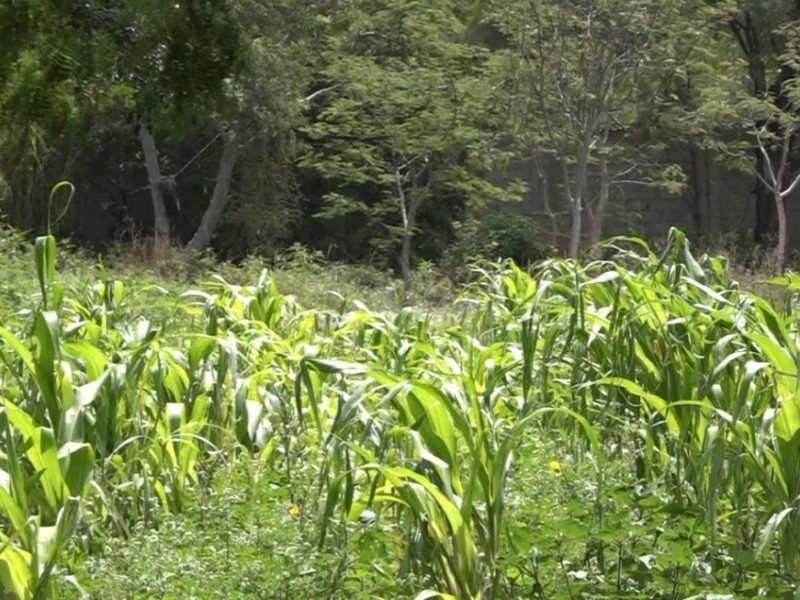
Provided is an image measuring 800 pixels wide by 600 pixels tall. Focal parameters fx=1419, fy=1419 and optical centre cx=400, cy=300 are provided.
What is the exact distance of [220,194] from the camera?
58.6 feet

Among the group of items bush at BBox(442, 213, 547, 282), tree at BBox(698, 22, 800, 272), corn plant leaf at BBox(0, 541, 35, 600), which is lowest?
bush at BBox(442, 213, 547, 282)

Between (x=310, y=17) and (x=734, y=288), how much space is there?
12790mm

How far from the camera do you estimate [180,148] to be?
19781 mm

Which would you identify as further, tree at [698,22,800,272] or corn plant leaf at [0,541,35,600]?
tree at [698,22,800,272]

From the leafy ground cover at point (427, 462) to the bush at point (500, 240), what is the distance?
13216 millimetres

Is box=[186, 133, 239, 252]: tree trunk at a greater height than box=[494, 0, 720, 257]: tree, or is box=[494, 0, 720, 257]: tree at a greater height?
box=[494, 0, 720, 257]: tree

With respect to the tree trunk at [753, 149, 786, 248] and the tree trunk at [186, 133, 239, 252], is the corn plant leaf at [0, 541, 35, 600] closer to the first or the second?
the tree trunk at [186, 133, 239, 252]

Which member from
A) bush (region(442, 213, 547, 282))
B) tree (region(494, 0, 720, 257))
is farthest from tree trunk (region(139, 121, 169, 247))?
tree (region(494, 0, 720, 257))

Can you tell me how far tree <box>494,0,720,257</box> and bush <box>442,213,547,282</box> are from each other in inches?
49.3

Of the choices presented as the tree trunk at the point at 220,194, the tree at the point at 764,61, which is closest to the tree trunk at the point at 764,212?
the tree at the point at 764,61

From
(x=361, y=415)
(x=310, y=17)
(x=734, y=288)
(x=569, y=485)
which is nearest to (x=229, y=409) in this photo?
(x=361, y=415)

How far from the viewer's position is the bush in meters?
17.4

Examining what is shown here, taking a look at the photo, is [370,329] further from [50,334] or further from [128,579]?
[128,579]

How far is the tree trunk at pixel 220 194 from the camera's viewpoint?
57.8ft
